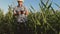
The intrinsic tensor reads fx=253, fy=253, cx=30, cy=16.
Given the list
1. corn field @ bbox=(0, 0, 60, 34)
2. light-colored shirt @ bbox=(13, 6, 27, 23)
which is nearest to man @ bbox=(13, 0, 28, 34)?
light-colored shirt @ bbox=(13, 6, 27, 23)

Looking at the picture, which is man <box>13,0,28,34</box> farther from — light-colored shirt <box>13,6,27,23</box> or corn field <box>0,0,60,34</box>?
corn field <box>0,0,60,34</box>

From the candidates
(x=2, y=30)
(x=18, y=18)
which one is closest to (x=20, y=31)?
(x=18, y=18)

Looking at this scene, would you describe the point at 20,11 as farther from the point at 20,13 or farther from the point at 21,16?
the point at 21,16

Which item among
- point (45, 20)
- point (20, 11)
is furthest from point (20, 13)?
point (45, 20)

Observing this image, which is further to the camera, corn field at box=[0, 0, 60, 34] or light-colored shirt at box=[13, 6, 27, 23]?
light-colored shirt at box=[13, 6, 27, 23]

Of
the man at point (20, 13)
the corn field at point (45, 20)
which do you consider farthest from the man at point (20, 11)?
the corn field at point (45, 20)

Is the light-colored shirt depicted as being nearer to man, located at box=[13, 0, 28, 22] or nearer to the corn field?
man, located at box=[13, 0, 28, 22]

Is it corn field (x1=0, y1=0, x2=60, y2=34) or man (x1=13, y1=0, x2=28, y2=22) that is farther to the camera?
man (x1=13, y1=0, x2=28, y2=22)

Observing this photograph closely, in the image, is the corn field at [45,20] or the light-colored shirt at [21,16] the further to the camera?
the light-colored shirt at [21,16]

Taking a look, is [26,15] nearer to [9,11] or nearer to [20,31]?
[20,31]

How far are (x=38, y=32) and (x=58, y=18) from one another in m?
0.71

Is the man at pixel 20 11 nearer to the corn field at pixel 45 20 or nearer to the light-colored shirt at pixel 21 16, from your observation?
the light-colored shirt at pixel 21 16

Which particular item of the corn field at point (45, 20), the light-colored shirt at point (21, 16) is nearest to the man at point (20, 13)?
the light-colored shirt at point (21, 16)

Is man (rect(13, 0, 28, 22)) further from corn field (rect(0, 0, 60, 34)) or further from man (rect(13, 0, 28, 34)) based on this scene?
corn field (rect(0, 0, 60, 34))
